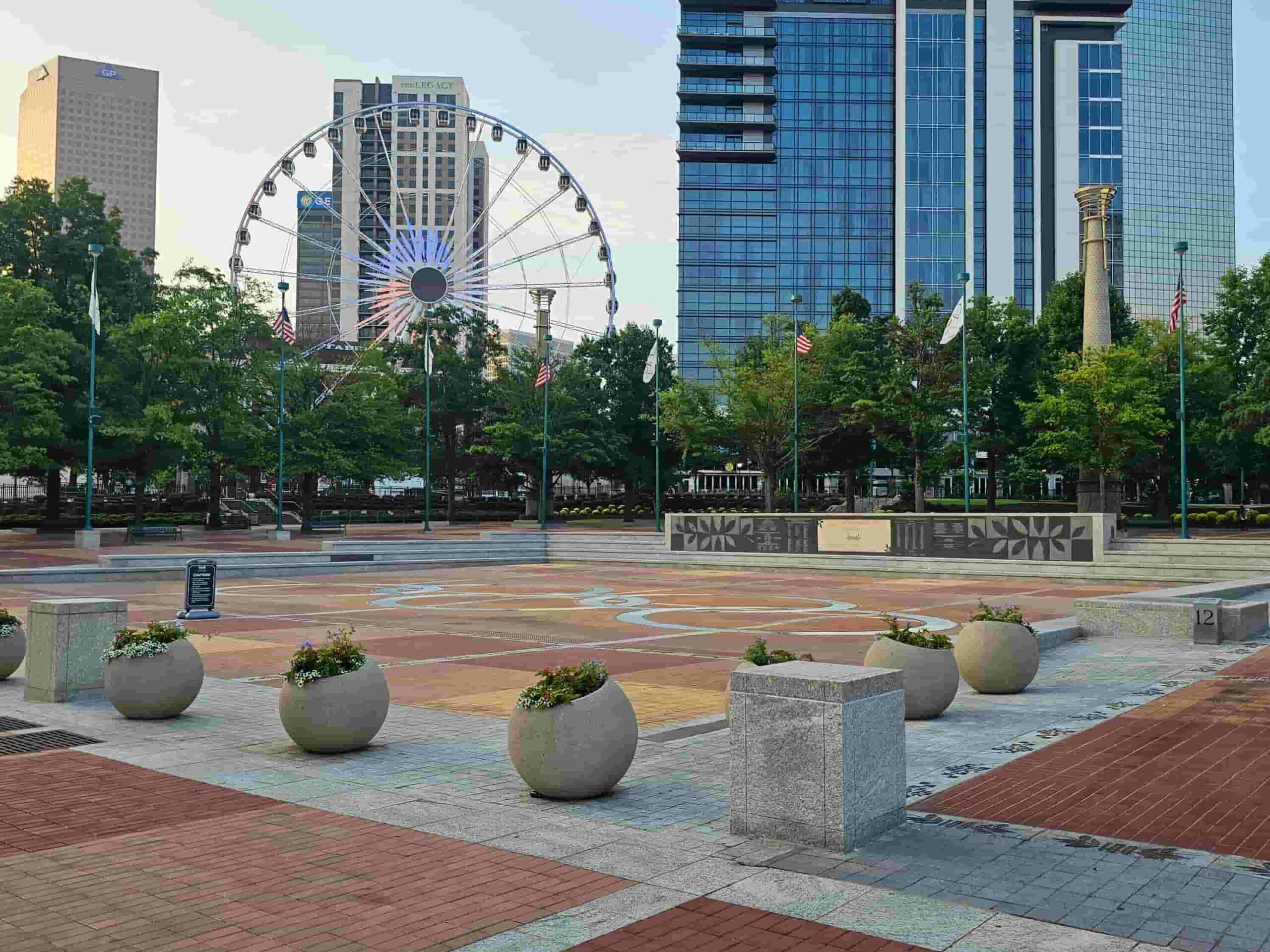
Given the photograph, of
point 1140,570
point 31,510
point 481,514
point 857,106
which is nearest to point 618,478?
point 481,514

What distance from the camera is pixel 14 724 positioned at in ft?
37.3

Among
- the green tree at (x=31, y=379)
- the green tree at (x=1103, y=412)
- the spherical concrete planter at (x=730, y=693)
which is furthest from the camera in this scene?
the green tree at (x=1103, y=412)

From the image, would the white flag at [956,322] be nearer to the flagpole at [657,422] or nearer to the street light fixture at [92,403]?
the flagpole at [657,422]

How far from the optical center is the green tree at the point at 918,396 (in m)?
58.7

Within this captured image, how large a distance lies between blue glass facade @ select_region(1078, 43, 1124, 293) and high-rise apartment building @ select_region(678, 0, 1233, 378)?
20 centimetres

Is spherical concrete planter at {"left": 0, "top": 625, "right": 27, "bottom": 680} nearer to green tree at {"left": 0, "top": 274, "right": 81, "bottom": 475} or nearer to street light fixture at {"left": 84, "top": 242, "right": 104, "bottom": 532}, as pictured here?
street light fixture at {"left": 84, "top": 242, "right": 104, "bottom": 532}

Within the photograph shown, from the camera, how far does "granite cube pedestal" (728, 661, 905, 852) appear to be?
6.82 m

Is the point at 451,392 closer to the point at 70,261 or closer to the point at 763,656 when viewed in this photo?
the point at 70,261

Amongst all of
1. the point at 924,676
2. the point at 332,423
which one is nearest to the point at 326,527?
the point at 332,423

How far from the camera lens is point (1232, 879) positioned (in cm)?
622

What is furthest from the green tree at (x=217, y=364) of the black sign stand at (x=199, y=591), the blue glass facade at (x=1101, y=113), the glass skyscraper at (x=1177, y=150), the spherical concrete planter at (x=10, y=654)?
the glass skyscraper at (x=1177, y=150)

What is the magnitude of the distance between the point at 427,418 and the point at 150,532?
15758mm

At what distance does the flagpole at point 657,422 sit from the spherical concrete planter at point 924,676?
42.2 meters

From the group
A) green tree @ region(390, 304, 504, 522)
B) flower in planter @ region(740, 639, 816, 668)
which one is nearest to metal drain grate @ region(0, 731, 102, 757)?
flower in planter @ region(740, 639, 816, 668)
